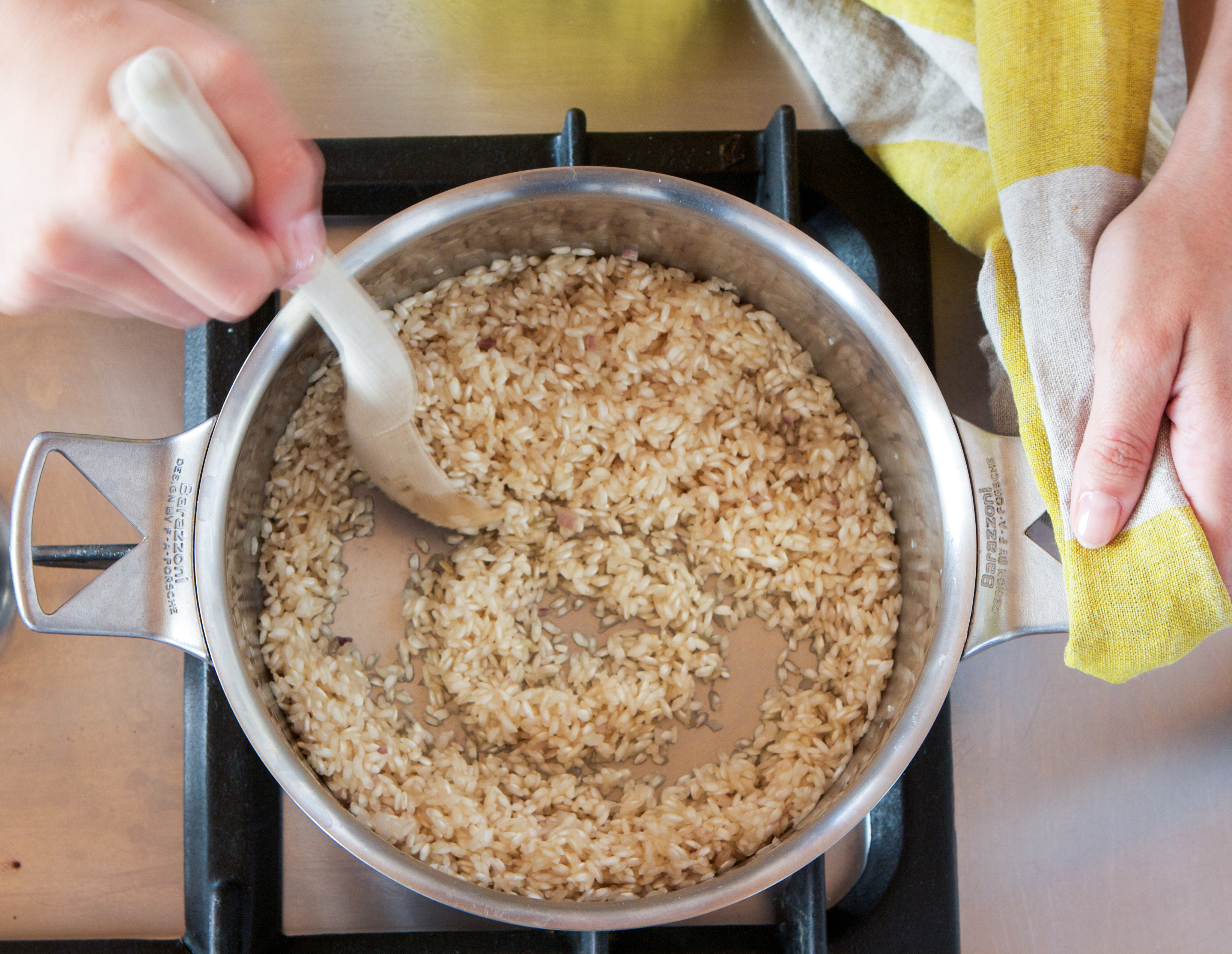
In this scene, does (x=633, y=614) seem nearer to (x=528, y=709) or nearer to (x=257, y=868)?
(x=528, y=709)

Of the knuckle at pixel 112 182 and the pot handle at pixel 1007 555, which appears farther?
the pot handle at pixel 1007 555

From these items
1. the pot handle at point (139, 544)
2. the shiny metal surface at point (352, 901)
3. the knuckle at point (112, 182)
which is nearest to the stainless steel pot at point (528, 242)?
the pot handle at point (139, 544)

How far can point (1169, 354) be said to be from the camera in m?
0.80

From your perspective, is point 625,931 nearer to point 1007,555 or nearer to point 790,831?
point 790,831

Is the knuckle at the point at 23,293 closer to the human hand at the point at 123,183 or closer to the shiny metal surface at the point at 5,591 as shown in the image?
the human hand at the point at 123,183

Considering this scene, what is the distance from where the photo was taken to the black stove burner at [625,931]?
3.09ft

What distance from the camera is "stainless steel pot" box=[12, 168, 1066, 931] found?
834mm

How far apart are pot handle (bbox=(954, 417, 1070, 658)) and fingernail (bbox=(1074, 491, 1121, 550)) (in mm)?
58

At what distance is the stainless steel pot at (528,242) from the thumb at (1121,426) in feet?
0.27

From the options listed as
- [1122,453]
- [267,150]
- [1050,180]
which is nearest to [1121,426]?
[1122,453]

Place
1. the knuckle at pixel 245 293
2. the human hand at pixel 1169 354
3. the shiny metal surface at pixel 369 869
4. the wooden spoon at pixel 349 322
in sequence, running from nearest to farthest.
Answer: the wooden spoon at pixel 349 322
the knuckle at pixel 245 293
the human hand at pixel 1169 354
the shiny metal surface at pixel 369 869

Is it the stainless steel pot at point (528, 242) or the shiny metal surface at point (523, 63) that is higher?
the shiny metal surface at point (523, 63)

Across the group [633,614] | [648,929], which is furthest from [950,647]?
[648,929]

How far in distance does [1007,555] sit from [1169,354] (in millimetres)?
241
